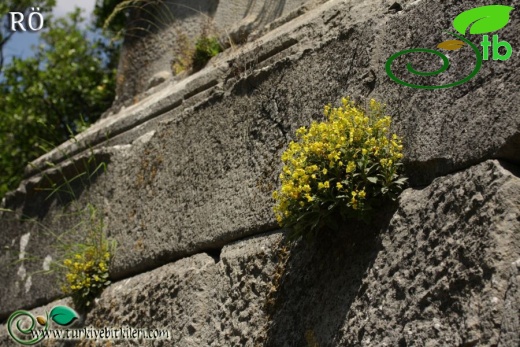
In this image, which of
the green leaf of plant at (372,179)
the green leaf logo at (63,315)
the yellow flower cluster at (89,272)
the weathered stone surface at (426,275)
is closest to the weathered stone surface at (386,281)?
the weathered stone surface at (426,275)

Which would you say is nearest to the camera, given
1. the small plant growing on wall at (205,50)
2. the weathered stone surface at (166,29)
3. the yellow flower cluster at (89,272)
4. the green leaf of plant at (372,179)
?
the green leaf of plant at (372,179)

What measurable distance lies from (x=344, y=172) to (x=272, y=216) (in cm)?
57

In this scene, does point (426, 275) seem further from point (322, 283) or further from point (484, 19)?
point (484, 19)

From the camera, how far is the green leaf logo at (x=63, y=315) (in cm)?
456

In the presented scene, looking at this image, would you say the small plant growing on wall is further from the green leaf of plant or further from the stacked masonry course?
the green leaf of plant

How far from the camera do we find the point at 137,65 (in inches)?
238

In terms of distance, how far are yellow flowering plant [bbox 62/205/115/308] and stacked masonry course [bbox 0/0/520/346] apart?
85mm

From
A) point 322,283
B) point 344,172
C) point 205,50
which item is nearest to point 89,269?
point 205,50

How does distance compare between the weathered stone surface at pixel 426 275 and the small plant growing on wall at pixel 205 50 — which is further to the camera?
the small plant growing on wall at pixel 205 50

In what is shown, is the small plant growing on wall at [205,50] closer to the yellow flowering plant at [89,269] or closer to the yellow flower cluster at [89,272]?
the yellow flowering plant at [89,269]

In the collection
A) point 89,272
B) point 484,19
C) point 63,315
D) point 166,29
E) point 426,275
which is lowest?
point 63,315

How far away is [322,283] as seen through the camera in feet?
10.1

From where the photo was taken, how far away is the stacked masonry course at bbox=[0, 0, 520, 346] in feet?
8.37

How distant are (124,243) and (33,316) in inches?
34.3
